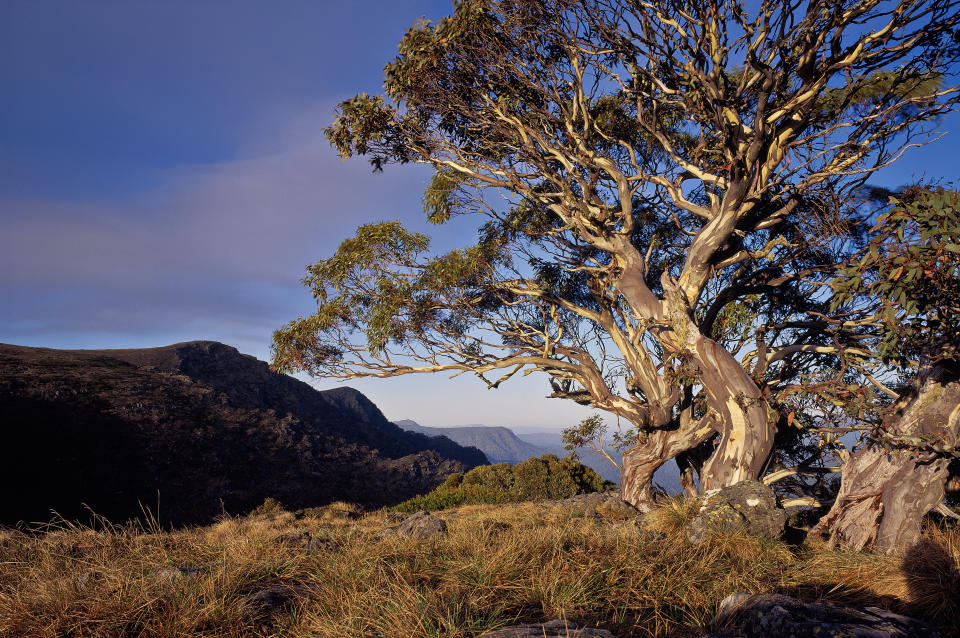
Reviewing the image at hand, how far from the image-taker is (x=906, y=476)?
5938mm

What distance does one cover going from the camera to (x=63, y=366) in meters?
37.1

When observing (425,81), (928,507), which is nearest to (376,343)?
(425,81)

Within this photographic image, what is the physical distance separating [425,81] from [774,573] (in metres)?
10.5

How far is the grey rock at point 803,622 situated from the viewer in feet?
8.59

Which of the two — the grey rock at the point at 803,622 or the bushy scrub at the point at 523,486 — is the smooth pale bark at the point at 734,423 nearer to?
the grey rock at the point at 803,622

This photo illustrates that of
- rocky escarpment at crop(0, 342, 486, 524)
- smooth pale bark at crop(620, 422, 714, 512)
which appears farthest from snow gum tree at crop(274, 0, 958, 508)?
rocky escarpment at crop(0, 342, 486, 524)

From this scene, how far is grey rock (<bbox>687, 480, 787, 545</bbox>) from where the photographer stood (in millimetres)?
5622

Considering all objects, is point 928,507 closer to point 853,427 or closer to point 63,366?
point 853,427

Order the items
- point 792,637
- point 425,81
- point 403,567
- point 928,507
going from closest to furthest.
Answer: point 792,637 → point 403,567 → point 928,507 → point 425,81

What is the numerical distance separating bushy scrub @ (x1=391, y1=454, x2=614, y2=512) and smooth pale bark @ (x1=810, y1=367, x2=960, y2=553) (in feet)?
34.2

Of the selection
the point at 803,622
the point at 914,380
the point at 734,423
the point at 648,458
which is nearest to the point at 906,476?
the point at 914,380

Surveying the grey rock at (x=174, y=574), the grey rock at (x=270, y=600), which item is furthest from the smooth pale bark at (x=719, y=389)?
the grey rock at (x=174, y=574)

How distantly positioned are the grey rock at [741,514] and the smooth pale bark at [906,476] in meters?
1.00

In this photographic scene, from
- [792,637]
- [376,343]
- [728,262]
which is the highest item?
[728,262]
